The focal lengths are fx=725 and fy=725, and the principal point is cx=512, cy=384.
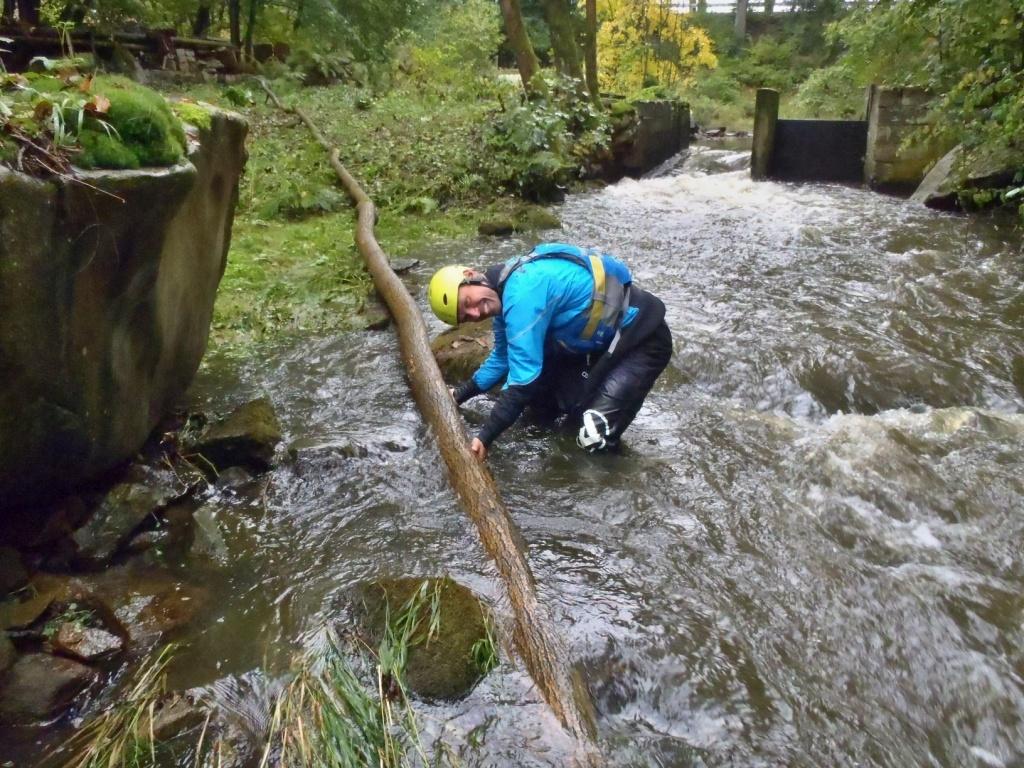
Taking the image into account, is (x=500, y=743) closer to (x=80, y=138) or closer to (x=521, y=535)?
(x=521, y=535)

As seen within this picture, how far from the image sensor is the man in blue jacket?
4.34 m

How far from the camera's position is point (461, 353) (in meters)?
6.19

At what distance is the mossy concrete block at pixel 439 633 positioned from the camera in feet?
9.86

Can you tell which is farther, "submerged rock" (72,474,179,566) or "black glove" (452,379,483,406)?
"black glove" (452,379,483,406)

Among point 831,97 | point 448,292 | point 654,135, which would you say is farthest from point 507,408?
point 831,97

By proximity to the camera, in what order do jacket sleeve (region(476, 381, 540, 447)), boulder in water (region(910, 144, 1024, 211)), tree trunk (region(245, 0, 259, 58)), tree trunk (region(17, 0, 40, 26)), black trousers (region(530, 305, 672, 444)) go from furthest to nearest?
tree trunk (region(245, 0, 259, 58)), tree trunk (region(17, 0, 40, 26)), boulder in water (region(910, 144, 1024, 211)), black trousers (region(530, 305, 672, 444)), jacket sleeve (region(476, 381, 540, 447))

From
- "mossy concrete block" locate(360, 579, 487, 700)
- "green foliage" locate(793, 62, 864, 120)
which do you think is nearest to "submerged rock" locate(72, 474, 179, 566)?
"mossy concrete block" locate(360, 579, 487, 700)

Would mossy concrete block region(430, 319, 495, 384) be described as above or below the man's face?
below

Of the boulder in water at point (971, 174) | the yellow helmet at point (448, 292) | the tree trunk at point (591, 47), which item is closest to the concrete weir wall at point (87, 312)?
the yellow helmet at point (448, 292)

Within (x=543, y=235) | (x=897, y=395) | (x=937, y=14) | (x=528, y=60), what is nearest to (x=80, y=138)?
(x=897, y=395)

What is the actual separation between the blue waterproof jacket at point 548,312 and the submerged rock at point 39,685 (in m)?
2.53

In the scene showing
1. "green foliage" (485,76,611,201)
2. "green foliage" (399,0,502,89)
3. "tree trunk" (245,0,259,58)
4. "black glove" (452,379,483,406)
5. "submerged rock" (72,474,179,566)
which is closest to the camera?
"submerged rock" (72,474,179,566)

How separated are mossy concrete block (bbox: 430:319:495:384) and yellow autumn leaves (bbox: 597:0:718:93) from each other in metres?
32.0

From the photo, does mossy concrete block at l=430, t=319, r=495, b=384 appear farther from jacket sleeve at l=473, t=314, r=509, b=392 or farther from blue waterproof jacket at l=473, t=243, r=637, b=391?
blue waterproof jacket at l=473, t=243, r=637, b=391
